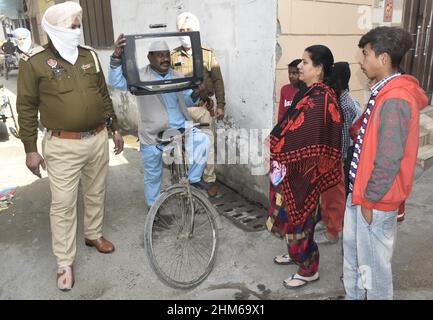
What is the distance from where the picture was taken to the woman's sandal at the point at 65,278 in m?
3.02

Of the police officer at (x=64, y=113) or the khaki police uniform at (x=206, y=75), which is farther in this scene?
the khaki police uniform at (x=206, y=75)

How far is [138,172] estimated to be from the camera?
5461 mm

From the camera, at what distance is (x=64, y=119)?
292cm

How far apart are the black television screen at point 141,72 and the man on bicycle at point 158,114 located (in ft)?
0.18

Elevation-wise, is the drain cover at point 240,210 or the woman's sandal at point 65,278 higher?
the woman's sandal at point 65,278

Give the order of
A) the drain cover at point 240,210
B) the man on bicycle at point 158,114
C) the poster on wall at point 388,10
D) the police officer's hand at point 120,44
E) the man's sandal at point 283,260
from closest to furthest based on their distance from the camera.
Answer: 1. the police officer's hand at point 120,44
2. the man on bicycle at point 158,114
3. the man's sandal at point 283,260
4. the drain cover at point 240,210
5. the poster on wall at point 388,10

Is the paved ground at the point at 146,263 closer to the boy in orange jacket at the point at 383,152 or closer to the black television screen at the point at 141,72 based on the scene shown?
the boy in orange jacket at the point at 383,152

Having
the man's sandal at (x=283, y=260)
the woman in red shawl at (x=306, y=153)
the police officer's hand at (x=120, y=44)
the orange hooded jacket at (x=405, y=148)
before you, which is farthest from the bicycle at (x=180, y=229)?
the orange hooded jacket at (x=405, y=148)

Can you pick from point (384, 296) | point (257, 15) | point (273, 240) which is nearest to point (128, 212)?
point (273, 240)

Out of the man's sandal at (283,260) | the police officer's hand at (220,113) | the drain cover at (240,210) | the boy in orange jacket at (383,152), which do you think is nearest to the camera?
the boy in orange jacket at (383,152)

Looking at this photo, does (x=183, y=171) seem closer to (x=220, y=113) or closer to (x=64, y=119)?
(x=64, y=119)

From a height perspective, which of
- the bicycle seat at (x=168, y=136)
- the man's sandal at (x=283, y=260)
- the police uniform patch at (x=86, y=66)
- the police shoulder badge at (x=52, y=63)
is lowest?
the man's sandal at (x=283, y=260)
